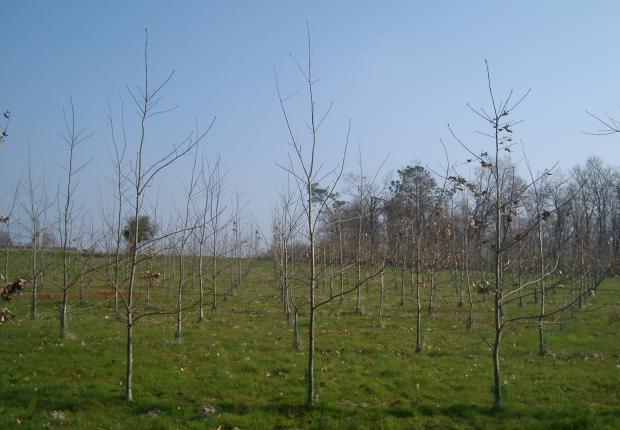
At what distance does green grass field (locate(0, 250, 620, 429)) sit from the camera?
7594 millimetres

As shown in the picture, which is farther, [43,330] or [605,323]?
[605,323]

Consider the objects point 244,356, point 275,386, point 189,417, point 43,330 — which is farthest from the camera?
point 43,330

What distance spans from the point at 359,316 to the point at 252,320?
4.29 m

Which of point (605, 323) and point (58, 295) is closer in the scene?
point (605, 323)

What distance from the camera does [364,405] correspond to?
27.5 ft

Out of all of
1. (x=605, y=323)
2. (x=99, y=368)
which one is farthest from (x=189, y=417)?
(x=605, y=323)

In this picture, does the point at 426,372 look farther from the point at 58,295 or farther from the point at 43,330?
the point at 58,295

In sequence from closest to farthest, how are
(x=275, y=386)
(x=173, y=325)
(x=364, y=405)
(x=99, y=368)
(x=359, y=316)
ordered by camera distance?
(x=364, y=405)
(x=275, y=386)
(x=99, y=368)
(x=173, y=325)
(x=359, y=316)

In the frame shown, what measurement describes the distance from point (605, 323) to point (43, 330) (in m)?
18.6

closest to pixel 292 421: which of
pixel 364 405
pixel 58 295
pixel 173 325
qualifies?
pixel 364 405

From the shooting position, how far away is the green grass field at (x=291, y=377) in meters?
7.59

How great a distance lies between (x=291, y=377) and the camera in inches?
388

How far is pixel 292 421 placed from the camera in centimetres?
749

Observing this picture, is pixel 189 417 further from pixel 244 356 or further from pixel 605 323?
pixel 605 323
